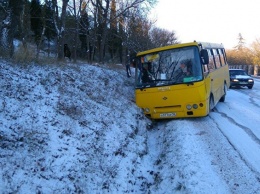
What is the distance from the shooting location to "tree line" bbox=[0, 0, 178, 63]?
14.3m

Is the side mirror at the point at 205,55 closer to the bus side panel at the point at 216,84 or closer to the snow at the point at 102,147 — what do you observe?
the bus side panel at the point at 216,84

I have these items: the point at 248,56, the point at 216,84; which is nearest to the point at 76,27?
the point at 216,84

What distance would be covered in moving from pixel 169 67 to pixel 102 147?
4.80 meters

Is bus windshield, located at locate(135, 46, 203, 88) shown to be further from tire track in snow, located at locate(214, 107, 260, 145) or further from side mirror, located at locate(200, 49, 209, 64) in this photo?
tire track in snow, located at locate(214, 107, 260, 145)

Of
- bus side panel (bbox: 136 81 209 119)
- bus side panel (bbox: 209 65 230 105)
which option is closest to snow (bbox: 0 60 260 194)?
bus side panel (bbox: 136 81 209 119)

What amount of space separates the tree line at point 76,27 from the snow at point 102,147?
3791 millimetres

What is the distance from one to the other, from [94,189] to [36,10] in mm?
32467

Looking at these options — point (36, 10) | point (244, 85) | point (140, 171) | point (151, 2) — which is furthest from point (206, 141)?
point (36, 10)

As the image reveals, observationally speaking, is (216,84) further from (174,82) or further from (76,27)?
(76,27)

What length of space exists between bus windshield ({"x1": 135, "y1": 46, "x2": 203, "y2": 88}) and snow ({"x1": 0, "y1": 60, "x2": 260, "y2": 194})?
1295 mm

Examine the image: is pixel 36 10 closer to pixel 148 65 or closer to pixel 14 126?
pixel 148 65

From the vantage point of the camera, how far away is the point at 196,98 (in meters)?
10.3

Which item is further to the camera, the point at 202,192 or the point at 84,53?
the point at 84,53

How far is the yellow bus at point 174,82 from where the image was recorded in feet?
33.8
